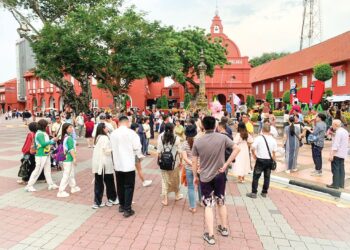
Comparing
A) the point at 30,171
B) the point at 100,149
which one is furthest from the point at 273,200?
the point at 30,171

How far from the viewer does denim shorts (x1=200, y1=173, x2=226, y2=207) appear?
4.73 meters

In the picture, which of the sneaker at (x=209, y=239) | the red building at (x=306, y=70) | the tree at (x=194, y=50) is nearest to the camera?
the sneaker at (x=209, y=239)

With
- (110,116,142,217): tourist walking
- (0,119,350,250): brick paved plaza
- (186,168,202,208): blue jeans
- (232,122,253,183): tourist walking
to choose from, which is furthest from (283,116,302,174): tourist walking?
(110,116,142,217): tourist walking

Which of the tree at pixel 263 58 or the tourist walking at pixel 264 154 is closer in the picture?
the tourist walking at pixel 264 154

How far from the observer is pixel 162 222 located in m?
5.48

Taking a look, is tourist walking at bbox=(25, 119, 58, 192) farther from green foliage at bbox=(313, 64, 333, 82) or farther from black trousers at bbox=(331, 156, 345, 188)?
green foliage at bbox=(313, 64, 333, 82)

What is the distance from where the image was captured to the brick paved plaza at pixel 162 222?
4676 mm

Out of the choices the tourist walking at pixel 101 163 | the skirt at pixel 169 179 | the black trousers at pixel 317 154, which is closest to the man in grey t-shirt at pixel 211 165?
the skirt at pixel 169 179

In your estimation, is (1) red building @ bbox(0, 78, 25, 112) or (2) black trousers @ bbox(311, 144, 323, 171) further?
(1) red building @ bbox(0, 78, 25, 112)

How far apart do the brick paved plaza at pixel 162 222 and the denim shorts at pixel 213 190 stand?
601 mm

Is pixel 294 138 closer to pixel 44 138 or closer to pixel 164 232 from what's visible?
pixel 164 232

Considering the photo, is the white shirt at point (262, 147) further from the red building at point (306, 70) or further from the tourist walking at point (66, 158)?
the red building at point (306, 70)

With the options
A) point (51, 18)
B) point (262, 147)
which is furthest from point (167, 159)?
point (51, 18)

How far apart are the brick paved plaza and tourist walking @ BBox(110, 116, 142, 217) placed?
1.43 ft
